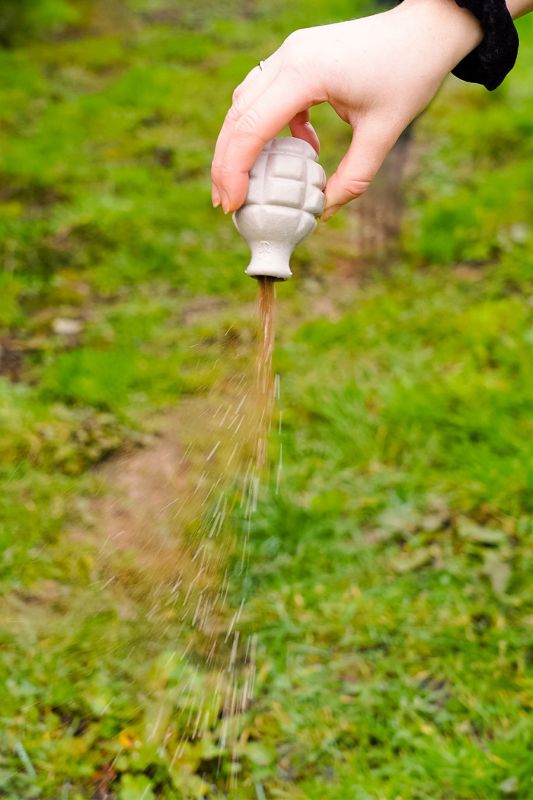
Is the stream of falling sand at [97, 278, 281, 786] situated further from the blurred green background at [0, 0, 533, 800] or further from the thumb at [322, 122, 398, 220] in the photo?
the thumb at [322, 122, 398, 220]

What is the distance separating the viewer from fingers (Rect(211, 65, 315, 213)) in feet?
4.94

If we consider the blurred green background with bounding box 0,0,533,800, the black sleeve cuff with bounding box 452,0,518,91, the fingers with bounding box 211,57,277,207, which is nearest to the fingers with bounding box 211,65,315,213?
the fingers with bounding box 211,57,277,207

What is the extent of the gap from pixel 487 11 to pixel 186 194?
3.89 meters

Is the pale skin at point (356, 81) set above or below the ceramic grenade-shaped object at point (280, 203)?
above

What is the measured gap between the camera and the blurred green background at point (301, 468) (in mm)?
2133

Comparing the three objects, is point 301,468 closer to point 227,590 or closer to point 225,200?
point 227,590

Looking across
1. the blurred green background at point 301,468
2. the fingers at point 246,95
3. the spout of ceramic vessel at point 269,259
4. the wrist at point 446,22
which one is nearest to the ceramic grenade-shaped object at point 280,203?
the spout of ceramic vessel at point 269,259

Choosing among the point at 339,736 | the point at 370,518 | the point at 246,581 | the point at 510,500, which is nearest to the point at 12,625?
the point at 246,581

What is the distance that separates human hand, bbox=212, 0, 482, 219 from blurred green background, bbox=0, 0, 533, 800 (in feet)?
4.46

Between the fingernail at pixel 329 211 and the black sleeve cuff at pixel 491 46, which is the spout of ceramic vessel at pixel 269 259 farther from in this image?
the black sleeve cuff at pixel 491 46

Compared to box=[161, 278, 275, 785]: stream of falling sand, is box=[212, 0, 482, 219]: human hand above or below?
above

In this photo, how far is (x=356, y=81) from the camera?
1.56 m

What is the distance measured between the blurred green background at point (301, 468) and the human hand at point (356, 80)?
1359mm

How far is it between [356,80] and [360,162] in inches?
6.8
